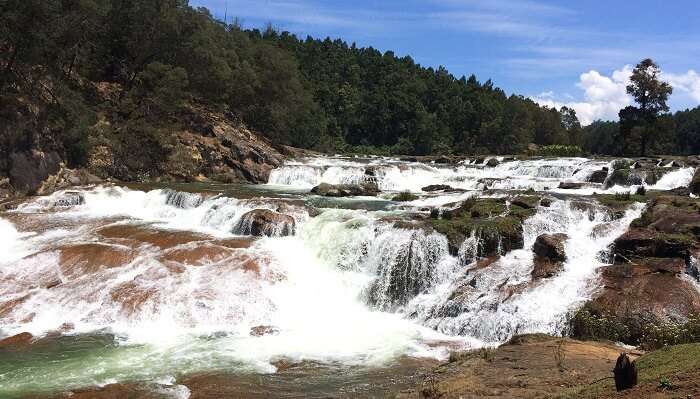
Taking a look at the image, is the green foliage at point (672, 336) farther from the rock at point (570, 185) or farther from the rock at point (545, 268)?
the rock at point (570, 185)

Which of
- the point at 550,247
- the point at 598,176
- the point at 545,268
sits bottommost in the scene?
the point at 545,268

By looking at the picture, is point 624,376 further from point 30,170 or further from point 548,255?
point 30,170

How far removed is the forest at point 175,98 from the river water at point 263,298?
378 inches

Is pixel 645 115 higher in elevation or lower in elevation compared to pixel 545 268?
higher

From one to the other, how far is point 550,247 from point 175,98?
29409 millimetres

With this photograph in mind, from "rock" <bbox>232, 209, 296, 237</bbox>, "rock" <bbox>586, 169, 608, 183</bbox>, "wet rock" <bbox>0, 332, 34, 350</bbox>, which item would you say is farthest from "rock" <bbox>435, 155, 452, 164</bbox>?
"wet rock" <bbox>0, 332, 34, 350</bbox>

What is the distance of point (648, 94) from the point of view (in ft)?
138

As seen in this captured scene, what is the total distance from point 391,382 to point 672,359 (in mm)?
4934

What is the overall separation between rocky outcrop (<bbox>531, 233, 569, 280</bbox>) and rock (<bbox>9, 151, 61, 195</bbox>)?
22.9m

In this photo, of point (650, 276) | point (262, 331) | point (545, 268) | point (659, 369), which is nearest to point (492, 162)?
point (545, 268)

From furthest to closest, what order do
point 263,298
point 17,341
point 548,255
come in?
point 548,255
point 263,298
point 17,341

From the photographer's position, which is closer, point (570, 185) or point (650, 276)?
point (650, 276)

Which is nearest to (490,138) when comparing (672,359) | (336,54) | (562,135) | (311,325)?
(562,135)

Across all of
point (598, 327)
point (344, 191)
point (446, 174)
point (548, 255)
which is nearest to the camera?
point (598, 327)
